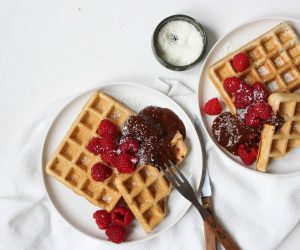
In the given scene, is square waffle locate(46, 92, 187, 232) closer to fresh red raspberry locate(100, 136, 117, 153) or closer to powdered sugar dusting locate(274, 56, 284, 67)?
fresh red raspberry locate(100, 136, 117, 153)

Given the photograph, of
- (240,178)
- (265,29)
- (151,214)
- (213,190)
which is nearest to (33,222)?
(151,214)

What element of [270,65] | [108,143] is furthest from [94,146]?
[270,65]

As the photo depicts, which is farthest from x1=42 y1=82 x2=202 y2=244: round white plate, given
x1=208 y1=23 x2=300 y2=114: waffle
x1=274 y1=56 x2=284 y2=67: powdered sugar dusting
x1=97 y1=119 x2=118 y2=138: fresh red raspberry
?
x1=274 y1=56 x2=284 y2=67: powdered sugar dusting

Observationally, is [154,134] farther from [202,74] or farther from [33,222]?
[33,222]

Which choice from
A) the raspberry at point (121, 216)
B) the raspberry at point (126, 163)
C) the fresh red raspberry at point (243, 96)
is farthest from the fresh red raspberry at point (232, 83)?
the raspberry at point (121, 216)

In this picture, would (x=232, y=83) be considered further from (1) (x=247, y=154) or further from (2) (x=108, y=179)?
(2) (x=108, y=179)

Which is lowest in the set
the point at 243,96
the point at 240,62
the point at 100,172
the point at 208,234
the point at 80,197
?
the point at 208,234
